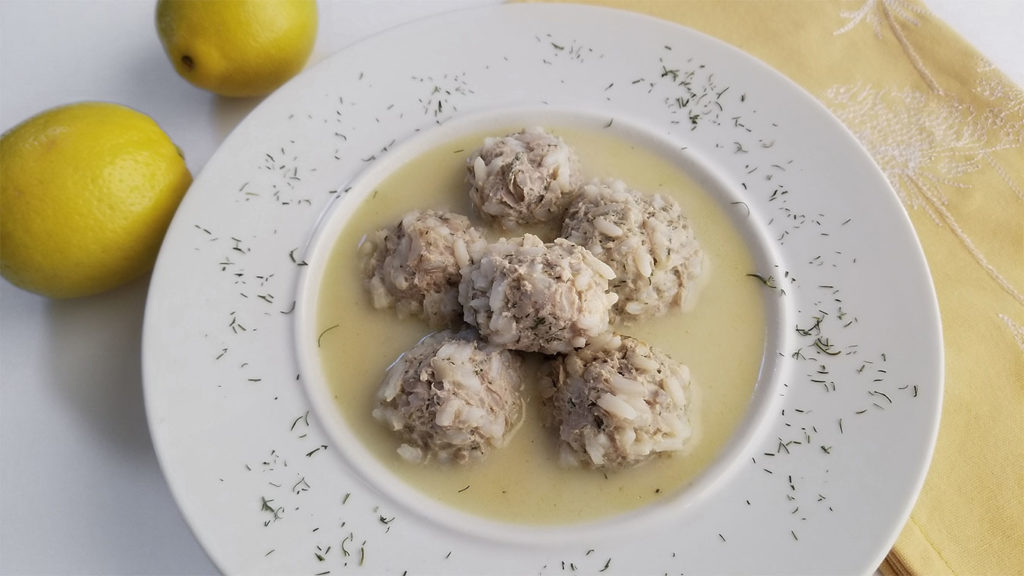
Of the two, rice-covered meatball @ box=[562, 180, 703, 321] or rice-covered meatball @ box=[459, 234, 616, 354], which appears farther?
rice-covered meatball @ box=[562, 180, 703, 321]

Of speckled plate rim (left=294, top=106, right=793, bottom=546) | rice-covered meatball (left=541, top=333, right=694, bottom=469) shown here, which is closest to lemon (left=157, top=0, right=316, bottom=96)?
speckled plate rim (left=294, top=106, right=793, bottom=546)

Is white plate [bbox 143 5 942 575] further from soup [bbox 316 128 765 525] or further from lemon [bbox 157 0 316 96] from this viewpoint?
lemon [bbox 157 0 316 96]

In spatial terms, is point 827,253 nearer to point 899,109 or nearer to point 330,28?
point 899,109

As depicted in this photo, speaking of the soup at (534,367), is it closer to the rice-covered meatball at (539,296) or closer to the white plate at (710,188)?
the white plate at (710,188)

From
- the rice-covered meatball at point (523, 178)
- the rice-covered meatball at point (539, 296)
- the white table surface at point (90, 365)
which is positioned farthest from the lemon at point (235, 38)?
the rice-covered meatball at point (539, 296)

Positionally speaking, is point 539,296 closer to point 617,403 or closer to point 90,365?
point 617,403

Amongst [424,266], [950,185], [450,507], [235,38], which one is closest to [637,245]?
[424,266]
